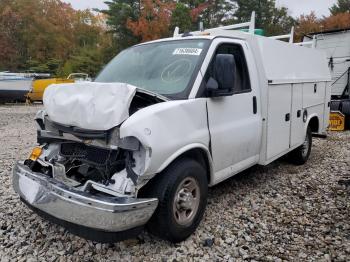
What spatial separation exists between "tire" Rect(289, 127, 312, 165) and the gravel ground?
0.59 meters

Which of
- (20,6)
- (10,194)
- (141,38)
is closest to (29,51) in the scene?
(20,6)

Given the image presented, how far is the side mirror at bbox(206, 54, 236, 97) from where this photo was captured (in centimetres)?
359

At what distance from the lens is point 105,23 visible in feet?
135

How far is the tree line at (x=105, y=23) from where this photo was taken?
102 feet

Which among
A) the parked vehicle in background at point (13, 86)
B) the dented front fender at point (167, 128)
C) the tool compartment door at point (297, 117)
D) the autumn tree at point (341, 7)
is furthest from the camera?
the autumn tree at point (341, 7)

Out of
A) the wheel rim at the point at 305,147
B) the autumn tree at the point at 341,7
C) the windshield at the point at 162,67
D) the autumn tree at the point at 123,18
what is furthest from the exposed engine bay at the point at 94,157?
the autumn tree at the point at 341,7

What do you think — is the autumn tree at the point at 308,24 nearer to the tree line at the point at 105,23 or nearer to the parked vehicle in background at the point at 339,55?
the tree line at the point at 105,23

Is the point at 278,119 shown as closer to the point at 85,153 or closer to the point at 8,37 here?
the point at 85,153

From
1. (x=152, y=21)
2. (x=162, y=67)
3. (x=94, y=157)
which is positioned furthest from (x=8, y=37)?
(x=94, y=157)

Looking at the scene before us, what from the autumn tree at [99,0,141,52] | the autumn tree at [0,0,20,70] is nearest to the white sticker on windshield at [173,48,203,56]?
the autumn tree at [99,0,141,52]

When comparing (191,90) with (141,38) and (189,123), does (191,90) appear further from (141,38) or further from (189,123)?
(141,38)

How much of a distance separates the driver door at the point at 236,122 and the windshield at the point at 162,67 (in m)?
0.22

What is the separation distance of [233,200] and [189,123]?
1686 mm

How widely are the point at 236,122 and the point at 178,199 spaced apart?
1.28 m
